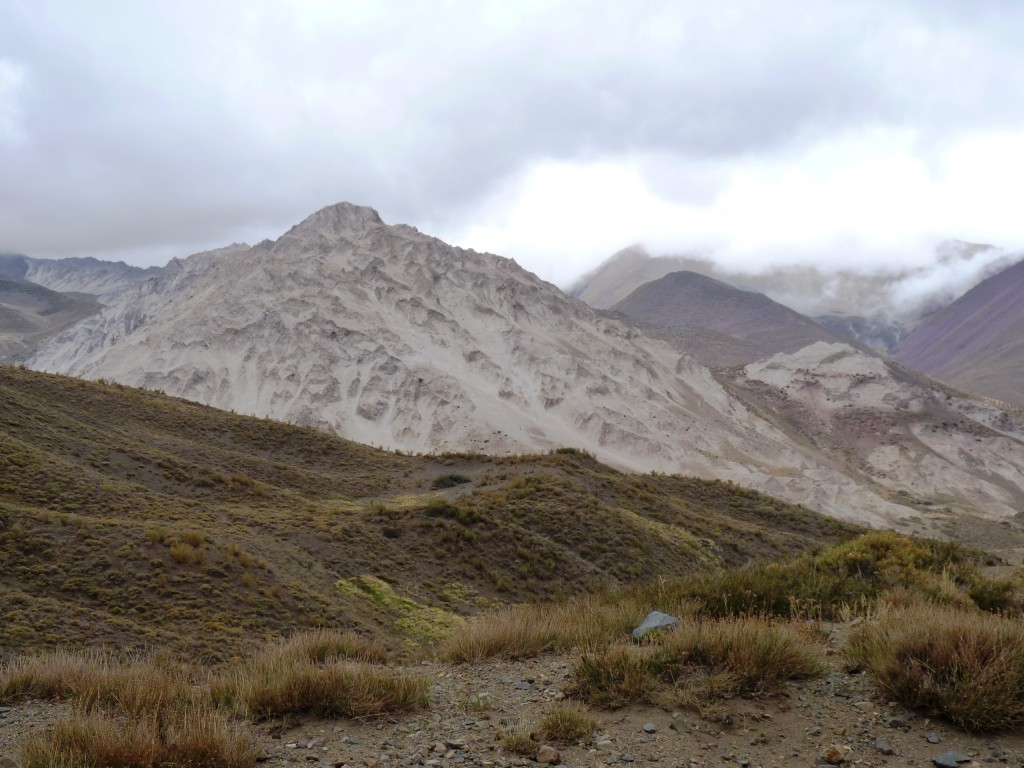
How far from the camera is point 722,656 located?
5672mm

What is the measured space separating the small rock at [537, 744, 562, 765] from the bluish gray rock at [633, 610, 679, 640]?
2218 mm

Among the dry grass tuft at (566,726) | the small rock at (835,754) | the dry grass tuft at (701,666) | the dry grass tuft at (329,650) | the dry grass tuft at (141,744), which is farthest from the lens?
the dry grass tuft at (329,650)

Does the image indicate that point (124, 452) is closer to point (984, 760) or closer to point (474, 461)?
point (474, 461)

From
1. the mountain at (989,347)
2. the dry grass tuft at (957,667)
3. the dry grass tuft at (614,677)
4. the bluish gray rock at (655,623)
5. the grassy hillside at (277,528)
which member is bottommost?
the grassy hillside at (277,528)

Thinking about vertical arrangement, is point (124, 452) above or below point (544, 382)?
below

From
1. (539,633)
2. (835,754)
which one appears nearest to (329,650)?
(539,633)

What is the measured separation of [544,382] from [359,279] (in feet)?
102

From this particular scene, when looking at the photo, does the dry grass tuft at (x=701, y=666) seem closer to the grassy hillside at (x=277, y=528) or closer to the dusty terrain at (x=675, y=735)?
the dusty terrain at (x=675, y=735)

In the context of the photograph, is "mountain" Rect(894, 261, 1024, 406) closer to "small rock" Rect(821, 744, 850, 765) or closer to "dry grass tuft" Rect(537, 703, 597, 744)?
"small rock" Rect(821, 744, 850, 765)

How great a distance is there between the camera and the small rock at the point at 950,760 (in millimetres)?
4285

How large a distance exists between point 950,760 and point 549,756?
264 centimetres

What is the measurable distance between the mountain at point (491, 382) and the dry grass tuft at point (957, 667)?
59.8m

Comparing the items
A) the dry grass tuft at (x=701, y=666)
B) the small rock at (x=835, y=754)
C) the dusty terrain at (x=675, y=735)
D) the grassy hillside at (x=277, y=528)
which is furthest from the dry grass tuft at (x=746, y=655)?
the grassy hillside at (x=277, y=528)

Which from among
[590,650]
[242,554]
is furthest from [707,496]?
[590,650]
